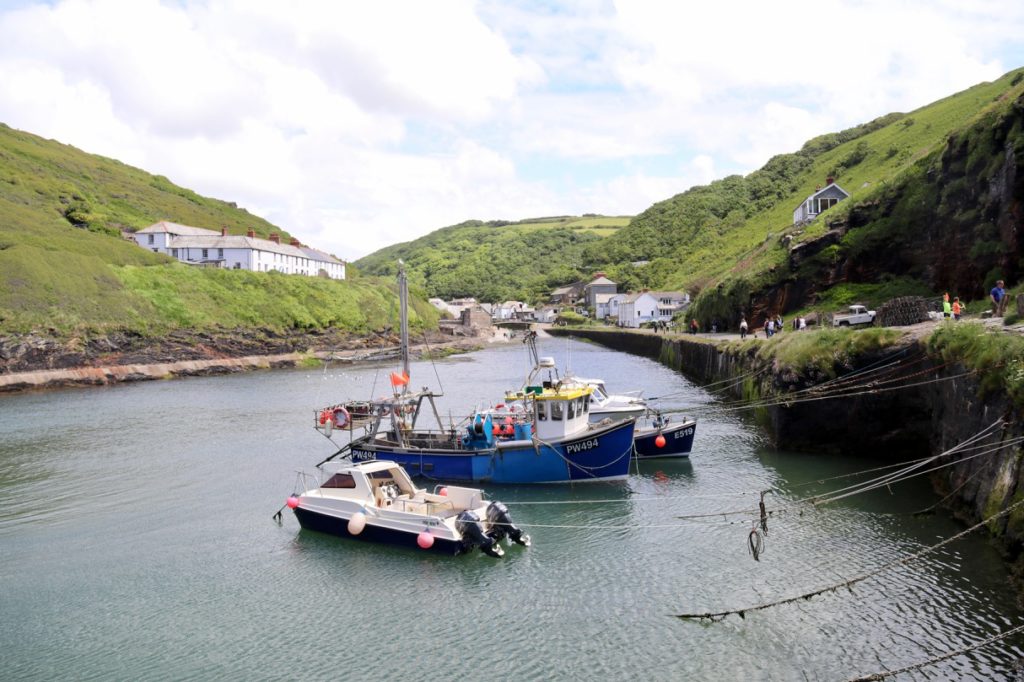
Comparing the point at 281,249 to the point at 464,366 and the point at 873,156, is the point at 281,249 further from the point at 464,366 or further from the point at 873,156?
the point at 873,156

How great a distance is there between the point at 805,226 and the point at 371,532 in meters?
55.5

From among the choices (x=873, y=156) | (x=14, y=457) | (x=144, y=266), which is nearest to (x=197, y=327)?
(x=144, y=266)

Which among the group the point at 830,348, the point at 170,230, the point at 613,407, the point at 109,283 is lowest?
the point at 613,407

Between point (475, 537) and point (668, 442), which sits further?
point (668, 442)

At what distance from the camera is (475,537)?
19.0 meters

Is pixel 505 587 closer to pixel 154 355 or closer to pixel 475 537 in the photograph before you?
pixel 475 537

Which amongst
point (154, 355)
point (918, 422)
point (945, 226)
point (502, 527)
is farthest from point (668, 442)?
point (154, 355)

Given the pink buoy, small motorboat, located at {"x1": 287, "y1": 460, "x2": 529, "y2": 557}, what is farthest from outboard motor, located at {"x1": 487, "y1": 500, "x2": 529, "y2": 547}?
the pink buoy

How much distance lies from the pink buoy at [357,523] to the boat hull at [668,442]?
13.0 metres

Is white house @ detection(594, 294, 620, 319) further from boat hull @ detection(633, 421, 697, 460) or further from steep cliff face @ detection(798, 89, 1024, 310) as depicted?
boat hull @ detection(633, 421, 697, 460)

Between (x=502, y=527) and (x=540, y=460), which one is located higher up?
(x=540, y=460)

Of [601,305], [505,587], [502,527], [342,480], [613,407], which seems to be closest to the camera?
[505,587]

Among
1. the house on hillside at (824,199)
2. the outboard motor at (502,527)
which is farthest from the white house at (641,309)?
the outboard motor at (502,527)

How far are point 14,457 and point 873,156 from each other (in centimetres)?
9689
